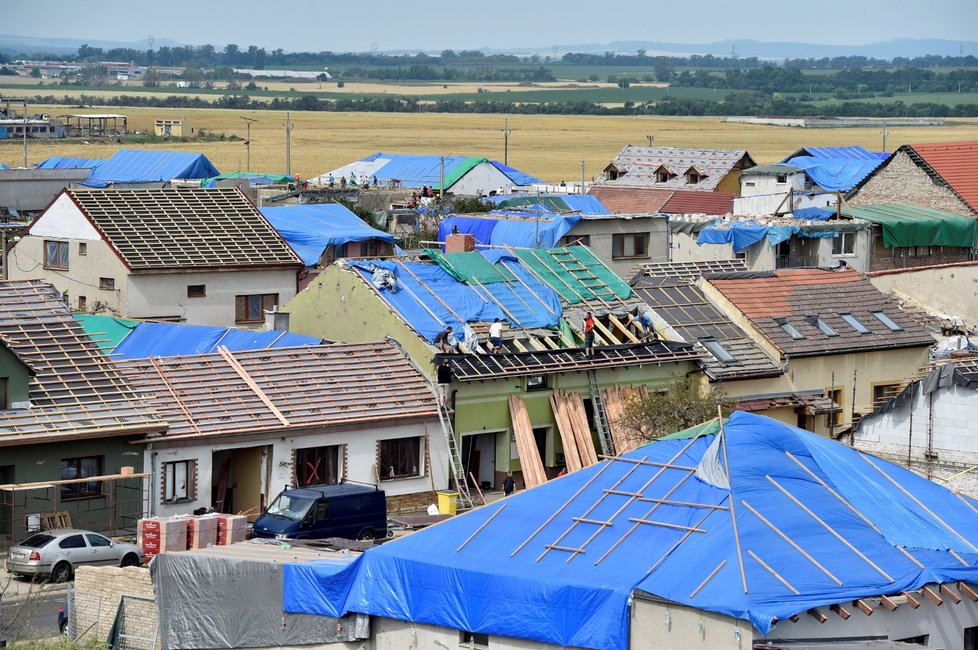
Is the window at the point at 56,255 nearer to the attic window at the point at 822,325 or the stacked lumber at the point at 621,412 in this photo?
the stacked lumber at the point at 621,412

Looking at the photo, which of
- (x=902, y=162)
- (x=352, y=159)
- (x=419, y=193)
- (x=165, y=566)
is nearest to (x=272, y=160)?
(x=352, y=159)

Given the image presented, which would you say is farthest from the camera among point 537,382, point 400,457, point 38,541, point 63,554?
point 537,382

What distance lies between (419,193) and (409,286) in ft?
176

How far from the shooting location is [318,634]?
102ft

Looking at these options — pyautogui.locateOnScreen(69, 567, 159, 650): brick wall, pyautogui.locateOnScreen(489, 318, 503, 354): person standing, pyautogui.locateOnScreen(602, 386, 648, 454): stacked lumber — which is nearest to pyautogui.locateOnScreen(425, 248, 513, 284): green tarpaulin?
pyautogui.locateOnScreen(489, 318, 503, 354): person standing

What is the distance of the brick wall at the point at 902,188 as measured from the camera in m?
83.1

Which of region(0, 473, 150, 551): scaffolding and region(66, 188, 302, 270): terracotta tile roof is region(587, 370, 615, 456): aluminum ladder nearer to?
region(0, 473, 150, 551): scaffolding

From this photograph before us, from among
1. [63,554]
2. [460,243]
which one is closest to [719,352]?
[460,243]

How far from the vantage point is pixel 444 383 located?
4594 centimetres

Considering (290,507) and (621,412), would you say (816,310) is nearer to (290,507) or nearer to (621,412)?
(621,412)

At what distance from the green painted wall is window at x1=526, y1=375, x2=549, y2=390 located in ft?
36.9

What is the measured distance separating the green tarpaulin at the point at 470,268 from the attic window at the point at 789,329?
26.1 ft

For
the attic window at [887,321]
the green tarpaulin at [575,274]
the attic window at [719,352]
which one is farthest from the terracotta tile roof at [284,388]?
the attic window at [887,321]

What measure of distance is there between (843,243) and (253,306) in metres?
25.4
